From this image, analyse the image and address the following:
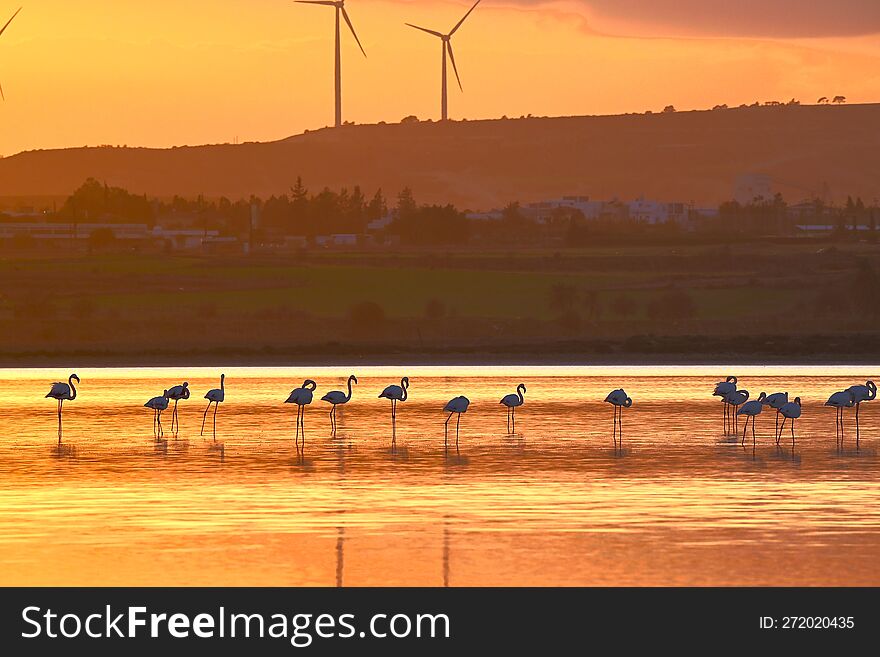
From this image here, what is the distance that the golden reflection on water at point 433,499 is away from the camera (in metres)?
22.2

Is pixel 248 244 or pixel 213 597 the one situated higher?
pixel 248 244

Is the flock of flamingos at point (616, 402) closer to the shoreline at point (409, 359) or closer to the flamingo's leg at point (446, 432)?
the flamingo's leg at point (446, 432)


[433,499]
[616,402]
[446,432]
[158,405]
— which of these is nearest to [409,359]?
[616,402]

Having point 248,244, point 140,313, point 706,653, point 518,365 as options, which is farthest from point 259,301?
point 706,653

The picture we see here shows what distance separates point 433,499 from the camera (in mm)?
28625

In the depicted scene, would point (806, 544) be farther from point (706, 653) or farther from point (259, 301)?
point (259, 301)

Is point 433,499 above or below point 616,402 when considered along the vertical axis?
below

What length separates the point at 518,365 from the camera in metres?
73.0

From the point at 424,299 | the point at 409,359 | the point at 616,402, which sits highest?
the point at 424,299

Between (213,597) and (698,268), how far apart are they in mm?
120835

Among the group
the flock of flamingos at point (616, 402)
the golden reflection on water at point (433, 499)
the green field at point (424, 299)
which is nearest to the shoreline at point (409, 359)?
the green field at point (424, 299)

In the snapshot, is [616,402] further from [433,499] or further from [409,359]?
[409,359]

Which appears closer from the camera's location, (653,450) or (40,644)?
(40,644)

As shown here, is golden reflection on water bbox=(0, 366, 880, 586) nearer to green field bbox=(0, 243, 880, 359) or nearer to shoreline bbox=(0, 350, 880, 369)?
shoreline bbox=(0, 350, 880, 369)
